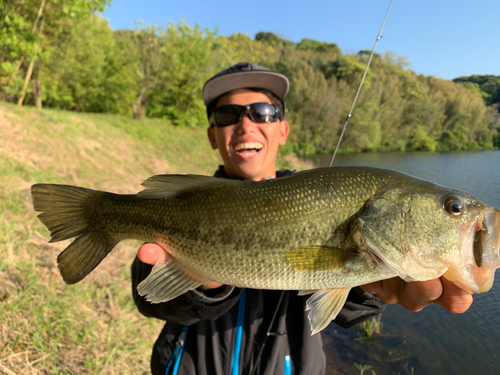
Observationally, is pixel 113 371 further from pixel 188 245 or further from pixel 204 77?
pixel 204 77

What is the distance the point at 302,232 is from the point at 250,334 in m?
1.12

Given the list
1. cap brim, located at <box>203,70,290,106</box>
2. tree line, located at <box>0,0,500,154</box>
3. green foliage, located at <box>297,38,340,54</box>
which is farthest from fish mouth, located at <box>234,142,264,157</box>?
green foliage, located at <box>297,38,340,54</box>

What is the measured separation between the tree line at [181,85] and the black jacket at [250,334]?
463 inches

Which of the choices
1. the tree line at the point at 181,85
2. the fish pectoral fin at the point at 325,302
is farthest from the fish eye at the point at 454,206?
the tree line at the point at 181,85

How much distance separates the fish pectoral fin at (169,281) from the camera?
1.55m

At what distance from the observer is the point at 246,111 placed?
8.83 feet

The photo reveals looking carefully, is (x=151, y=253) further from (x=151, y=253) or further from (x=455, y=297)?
(x=455, y=297)

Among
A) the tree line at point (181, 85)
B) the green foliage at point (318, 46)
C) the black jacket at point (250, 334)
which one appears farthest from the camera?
the green foliage at point (318, 46)

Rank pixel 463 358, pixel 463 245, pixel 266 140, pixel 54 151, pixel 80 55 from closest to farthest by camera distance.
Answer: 1. pixel 463 245
2. pixel 266 140
3. pixel 463 358
4. pixel 54 151
5. pixel 80 55

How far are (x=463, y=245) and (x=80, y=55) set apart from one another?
23046 mm

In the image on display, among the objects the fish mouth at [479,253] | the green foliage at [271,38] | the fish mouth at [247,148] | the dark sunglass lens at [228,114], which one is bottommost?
the fish mouth at [479,253]

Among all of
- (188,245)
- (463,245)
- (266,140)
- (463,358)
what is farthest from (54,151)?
(463,358)

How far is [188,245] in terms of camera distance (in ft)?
4.99

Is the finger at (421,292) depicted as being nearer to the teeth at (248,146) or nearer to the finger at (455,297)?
the finger at (455,297)
